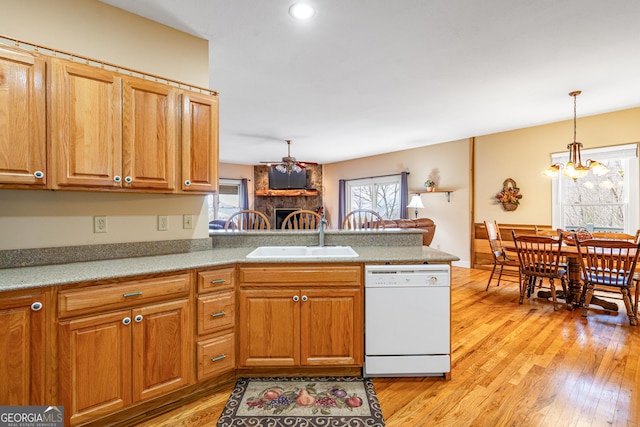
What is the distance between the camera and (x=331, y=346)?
6.66 ft

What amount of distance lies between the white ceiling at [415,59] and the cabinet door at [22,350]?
195 centimetres

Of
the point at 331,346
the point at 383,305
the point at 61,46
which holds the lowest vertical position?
the point at 331,346

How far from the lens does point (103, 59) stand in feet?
6.56

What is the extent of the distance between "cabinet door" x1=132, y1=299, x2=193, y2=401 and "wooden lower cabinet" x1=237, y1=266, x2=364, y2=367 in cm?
35

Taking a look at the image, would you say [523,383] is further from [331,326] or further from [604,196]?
[604,196]

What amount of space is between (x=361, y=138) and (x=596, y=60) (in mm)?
3594

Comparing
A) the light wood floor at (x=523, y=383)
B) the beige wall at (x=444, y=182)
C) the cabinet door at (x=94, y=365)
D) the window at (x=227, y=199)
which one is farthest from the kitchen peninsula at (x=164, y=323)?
the window at (x=227, y=199)

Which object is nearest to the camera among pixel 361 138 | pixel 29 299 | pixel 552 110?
pixel 29 299

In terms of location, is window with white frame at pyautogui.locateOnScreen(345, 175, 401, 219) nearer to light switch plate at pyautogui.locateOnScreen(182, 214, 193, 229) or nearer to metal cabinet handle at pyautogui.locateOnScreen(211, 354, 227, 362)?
light switch plate at pyautogui.locateOnScreen(182, 214, 193, 229)

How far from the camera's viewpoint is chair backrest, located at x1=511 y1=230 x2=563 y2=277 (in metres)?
3.33

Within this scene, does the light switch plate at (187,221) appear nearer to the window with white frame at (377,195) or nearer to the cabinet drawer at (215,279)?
the cabinet drawer at (215,279)

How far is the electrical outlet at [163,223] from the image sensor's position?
7.36 ft

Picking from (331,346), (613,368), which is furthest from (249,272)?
(613,368)

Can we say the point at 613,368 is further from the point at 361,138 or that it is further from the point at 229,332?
the point at 361,138
